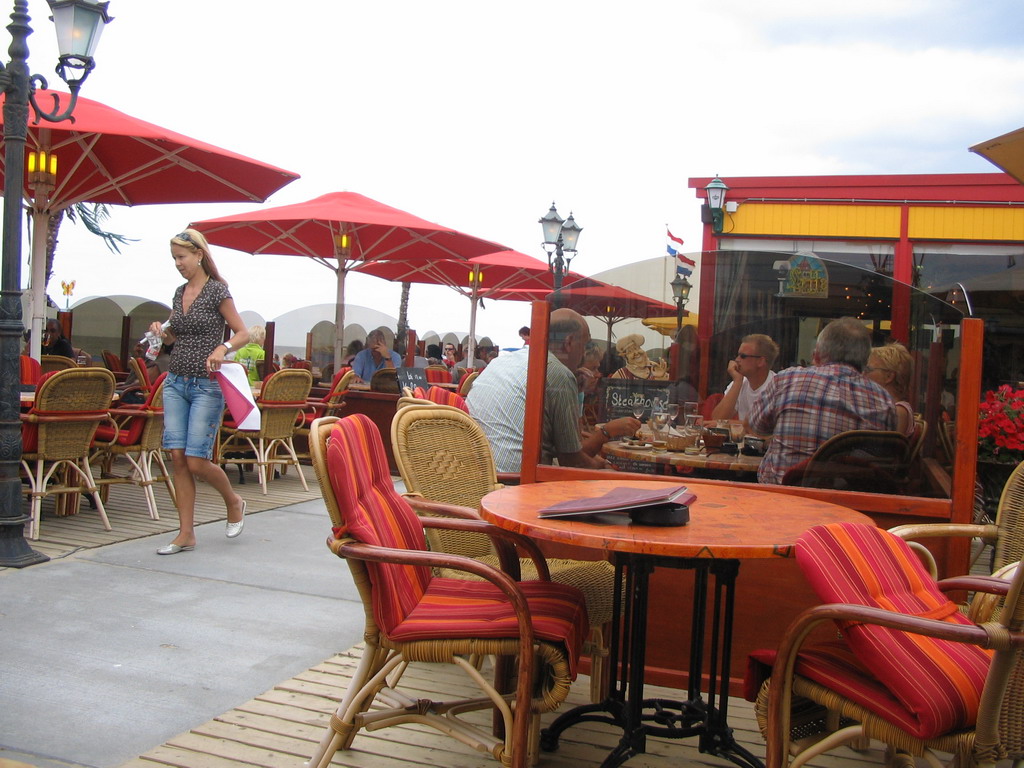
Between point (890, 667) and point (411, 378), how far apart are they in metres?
7.14

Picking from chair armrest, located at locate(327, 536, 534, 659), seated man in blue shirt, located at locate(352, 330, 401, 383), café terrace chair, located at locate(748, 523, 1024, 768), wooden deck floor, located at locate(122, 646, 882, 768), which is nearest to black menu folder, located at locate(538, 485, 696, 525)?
chair armrest, located at locate(327, 536, 534, 659)

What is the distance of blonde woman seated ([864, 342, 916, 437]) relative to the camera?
2.89m

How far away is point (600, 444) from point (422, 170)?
72.4 ft

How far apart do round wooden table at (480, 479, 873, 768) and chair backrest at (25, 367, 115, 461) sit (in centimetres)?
329

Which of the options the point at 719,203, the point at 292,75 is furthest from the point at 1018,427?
the point at 292,75

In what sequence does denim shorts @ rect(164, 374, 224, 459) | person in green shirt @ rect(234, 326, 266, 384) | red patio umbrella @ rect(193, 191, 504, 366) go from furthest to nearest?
1. red patio umbrella @ rect(193, 191, 504, 366)
2. person in green shirt @ rect(234, 326, 266, 384)
3. denim shorts @ rect(164, 374, 224, 459)

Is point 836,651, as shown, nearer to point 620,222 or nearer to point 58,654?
point 58,654

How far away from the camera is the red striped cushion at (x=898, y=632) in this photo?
166 cm

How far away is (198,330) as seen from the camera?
4641mm

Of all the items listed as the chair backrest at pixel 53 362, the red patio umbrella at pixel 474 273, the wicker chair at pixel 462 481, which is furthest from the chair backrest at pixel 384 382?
the wicker chair at pixel 462 481

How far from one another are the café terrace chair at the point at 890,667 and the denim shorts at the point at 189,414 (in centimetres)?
340

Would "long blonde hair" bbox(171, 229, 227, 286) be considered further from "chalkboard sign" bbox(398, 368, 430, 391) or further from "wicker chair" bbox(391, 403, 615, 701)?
"chalkboard sign" bbox(398, 368, 430, 391)

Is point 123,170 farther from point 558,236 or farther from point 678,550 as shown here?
point 678,550

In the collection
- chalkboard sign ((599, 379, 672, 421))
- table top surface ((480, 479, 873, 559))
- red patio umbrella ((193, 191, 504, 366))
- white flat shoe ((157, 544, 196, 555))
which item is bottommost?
white flat shoe ((157, 544, 196, 555))
